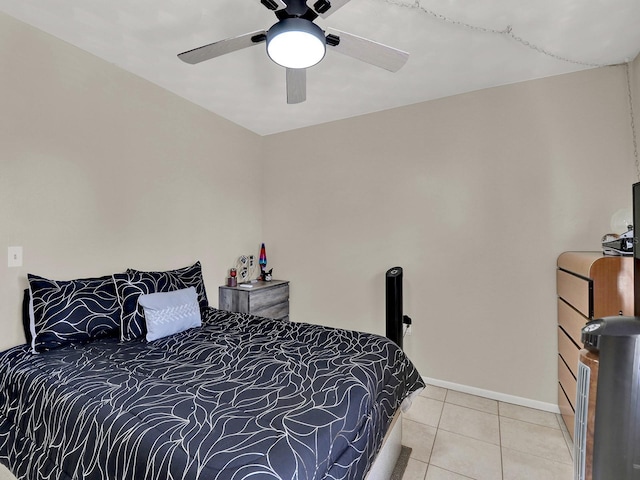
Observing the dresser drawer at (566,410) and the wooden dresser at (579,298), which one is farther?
the dresser drawer at (566,410)

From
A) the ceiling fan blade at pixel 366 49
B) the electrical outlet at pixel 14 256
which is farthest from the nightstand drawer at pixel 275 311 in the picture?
the ceiling fan blade at pixel 366 49

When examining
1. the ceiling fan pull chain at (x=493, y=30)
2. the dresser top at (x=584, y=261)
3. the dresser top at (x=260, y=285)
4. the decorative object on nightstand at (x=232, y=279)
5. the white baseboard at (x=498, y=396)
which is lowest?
the white baseboard at (x=498, y=396)

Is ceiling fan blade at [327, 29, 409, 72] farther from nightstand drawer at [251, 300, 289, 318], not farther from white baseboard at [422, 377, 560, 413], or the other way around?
white baseboard at [422, 377, 560, 413]

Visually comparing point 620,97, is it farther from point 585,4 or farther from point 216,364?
point 216,364

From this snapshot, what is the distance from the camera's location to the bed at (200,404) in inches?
39.8

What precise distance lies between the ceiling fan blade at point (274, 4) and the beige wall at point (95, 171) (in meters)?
1.64

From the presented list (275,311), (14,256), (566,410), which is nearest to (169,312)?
(14,256)

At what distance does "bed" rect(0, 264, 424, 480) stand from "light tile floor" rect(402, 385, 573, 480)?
1.38ft

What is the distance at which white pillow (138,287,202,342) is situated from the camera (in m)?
2.08

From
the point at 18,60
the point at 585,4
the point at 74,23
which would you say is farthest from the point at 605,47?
the point at 18,60

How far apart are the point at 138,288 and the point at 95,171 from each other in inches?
35.1

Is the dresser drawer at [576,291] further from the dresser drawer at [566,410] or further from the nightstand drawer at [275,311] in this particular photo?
the nightstand drawer at [275,311]

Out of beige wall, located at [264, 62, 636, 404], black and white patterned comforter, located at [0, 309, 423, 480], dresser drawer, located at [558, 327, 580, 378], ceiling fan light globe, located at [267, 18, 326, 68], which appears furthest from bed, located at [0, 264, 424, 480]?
ceiling fan light globe, located at [267, 18, 326, 68]

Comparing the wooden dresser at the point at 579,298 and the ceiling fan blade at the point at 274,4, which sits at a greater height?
the ceiling fan blade at the point at 274,4
